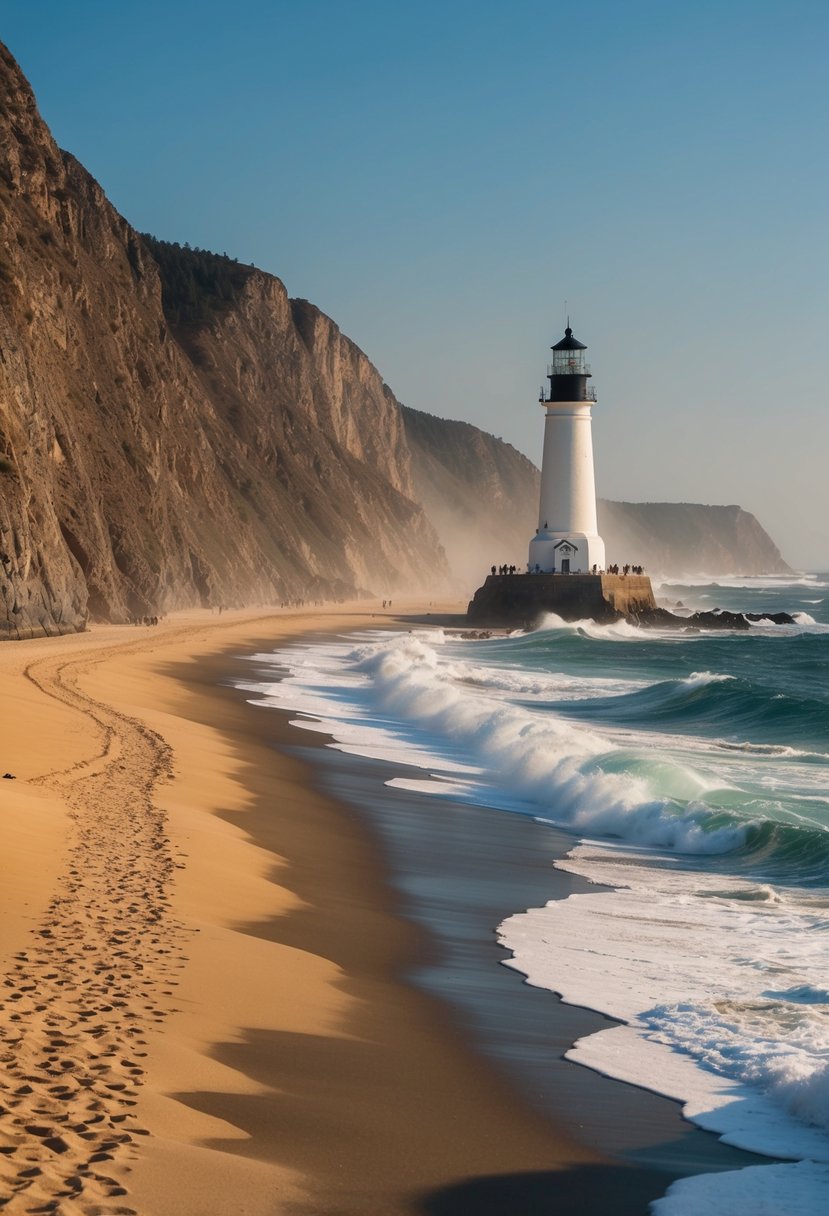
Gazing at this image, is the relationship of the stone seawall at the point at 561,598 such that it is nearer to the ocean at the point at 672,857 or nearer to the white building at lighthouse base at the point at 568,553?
the white building at lighthouse base at the point at 568,553

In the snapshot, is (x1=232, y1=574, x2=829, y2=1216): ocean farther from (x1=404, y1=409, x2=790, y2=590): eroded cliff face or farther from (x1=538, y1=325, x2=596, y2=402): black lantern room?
(x1=404, y1=409, x2=790, y2=590): eroded cliff face

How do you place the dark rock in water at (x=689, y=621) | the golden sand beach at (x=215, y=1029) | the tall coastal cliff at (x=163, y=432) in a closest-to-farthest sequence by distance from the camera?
the golden sand beach at (x=215, y=1029), the tall coastal cliff at (x=163, y=432), the dark rock in water at (x=689, y=621)

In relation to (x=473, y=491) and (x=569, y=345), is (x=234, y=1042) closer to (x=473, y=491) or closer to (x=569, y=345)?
(x=569, y=345)

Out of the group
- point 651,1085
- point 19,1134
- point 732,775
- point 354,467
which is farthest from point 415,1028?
point 354,467

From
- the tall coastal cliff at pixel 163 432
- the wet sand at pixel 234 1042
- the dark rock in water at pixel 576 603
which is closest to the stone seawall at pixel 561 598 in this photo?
the dark rock in water at pixel 576 603

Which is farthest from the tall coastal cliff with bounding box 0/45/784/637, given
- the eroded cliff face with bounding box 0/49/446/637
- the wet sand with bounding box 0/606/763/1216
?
the wet sand with bounding box 0/606/763/1216

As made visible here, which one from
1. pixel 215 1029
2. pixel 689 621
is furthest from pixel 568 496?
pixel 215 1029

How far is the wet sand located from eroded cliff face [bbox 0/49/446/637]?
81.7 ft

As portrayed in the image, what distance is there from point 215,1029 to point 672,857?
7266 mm

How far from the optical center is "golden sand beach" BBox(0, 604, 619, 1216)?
13.8ft

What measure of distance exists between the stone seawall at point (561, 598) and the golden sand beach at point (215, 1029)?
142 ft

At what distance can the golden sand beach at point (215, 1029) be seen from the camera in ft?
13.8

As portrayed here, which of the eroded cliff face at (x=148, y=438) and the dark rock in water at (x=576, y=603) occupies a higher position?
the eroded cliff face at (x=148, y=438)

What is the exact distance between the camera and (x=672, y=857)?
1227cm
